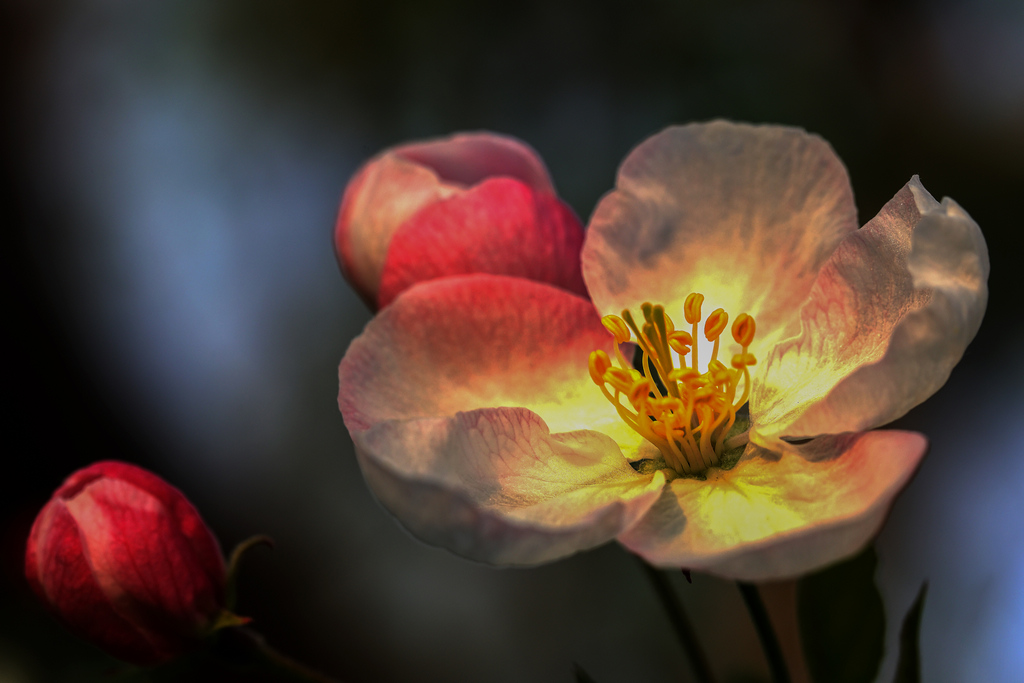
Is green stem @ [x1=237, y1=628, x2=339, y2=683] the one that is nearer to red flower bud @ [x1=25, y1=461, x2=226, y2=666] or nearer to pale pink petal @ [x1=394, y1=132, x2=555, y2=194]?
red flower bud @ [x1=25, y1=461, x2=226, y2=666]

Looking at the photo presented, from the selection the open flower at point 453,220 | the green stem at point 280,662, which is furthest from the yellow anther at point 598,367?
the green stem at point 280,662

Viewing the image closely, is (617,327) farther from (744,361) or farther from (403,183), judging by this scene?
(403,183)

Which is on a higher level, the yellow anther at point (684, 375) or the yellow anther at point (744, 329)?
the yellow anther at point (744, 329)

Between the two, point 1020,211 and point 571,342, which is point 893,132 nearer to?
point 1020,211

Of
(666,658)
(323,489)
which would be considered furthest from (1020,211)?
(323,489)

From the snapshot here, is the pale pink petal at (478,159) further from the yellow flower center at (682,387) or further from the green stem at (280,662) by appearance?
the green stem at (280,662)

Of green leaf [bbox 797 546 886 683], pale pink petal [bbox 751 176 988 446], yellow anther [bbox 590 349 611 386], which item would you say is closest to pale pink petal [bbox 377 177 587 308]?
yellow anther [bbox 590 349 611 386]

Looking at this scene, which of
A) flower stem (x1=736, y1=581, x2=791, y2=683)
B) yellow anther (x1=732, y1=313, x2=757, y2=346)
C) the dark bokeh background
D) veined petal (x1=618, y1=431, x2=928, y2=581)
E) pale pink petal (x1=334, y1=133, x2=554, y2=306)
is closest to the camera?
veined petal (x1=618, y1=431, x2=928, y2=581)
